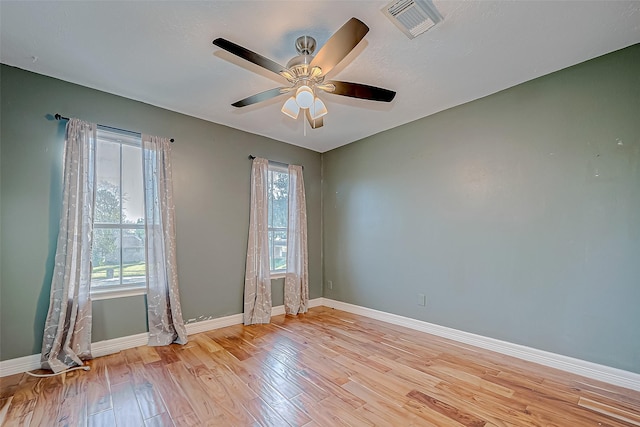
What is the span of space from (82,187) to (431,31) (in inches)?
127

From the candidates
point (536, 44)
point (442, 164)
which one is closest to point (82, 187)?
point (442, 164)

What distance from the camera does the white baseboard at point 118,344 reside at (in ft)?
7.54

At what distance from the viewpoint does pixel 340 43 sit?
1.64 metres

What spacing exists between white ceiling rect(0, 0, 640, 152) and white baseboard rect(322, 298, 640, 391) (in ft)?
8.22

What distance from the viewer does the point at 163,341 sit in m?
2.94

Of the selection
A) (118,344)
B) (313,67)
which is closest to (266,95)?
(313,67)

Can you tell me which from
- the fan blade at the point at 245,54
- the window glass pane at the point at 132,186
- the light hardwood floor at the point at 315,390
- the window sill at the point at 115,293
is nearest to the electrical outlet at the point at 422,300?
the light hardwood floor at the point at 315,390

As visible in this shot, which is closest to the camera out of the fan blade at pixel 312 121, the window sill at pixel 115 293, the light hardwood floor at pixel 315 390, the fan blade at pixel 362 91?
the light hardwood floor at pixel 315 390

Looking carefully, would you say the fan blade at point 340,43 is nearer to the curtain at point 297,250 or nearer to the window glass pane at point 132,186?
the window glass pane at point 132,186

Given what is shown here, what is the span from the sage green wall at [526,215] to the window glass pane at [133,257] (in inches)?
111

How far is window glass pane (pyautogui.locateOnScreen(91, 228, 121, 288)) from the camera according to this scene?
108 inches

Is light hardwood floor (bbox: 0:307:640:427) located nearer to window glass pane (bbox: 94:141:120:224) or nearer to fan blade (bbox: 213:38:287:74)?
window glass pane (bbox: 94:141:120:224)

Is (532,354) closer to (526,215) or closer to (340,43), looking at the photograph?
(526,215)

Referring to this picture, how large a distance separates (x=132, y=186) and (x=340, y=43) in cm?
263
